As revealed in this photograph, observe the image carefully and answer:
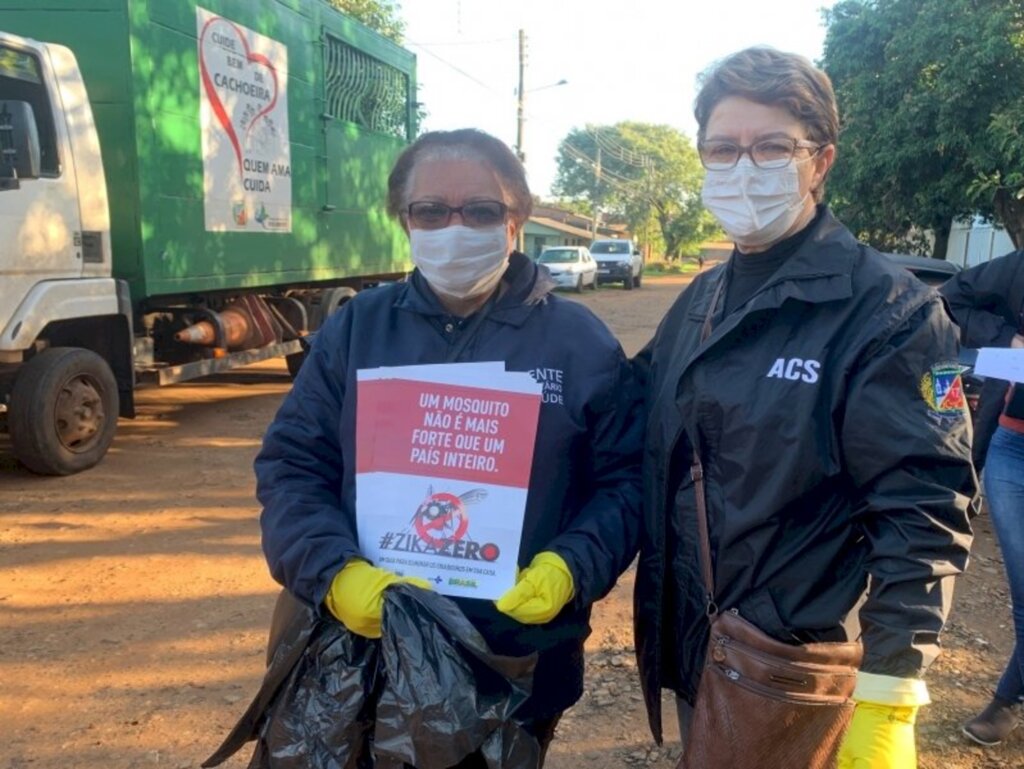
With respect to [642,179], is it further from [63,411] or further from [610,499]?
[610,499]

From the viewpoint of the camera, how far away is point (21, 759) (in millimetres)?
2920

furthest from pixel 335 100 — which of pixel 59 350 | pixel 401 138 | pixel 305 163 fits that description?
pixel 59 350

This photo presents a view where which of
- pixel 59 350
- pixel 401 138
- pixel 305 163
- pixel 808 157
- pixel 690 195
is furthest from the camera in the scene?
pixel 690 195

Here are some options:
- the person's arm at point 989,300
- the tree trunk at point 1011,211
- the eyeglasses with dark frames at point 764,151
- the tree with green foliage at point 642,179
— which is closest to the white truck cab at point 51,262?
the eyeglasses with dark frames at point 764,151

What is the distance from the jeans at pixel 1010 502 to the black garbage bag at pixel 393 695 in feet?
6.06

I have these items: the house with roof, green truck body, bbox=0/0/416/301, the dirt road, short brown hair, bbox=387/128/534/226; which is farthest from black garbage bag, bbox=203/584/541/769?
the house with roof

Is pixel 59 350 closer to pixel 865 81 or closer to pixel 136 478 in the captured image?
pixel 136 478

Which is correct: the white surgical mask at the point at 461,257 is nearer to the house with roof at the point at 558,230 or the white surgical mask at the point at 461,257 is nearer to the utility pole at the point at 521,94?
the utility pole at the point at 521,94

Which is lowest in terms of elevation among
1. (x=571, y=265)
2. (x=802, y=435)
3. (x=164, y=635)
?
(x=164, y=635)

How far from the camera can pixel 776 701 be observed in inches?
59.9

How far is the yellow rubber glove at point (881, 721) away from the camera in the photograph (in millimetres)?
1488

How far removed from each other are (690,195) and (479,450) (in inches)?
2825

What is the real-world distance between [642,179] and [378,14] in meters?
55.3

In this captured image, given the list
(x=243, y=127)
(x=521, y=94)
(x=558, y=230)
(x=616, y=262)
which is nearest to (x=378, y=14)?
(x=521, y=94)
